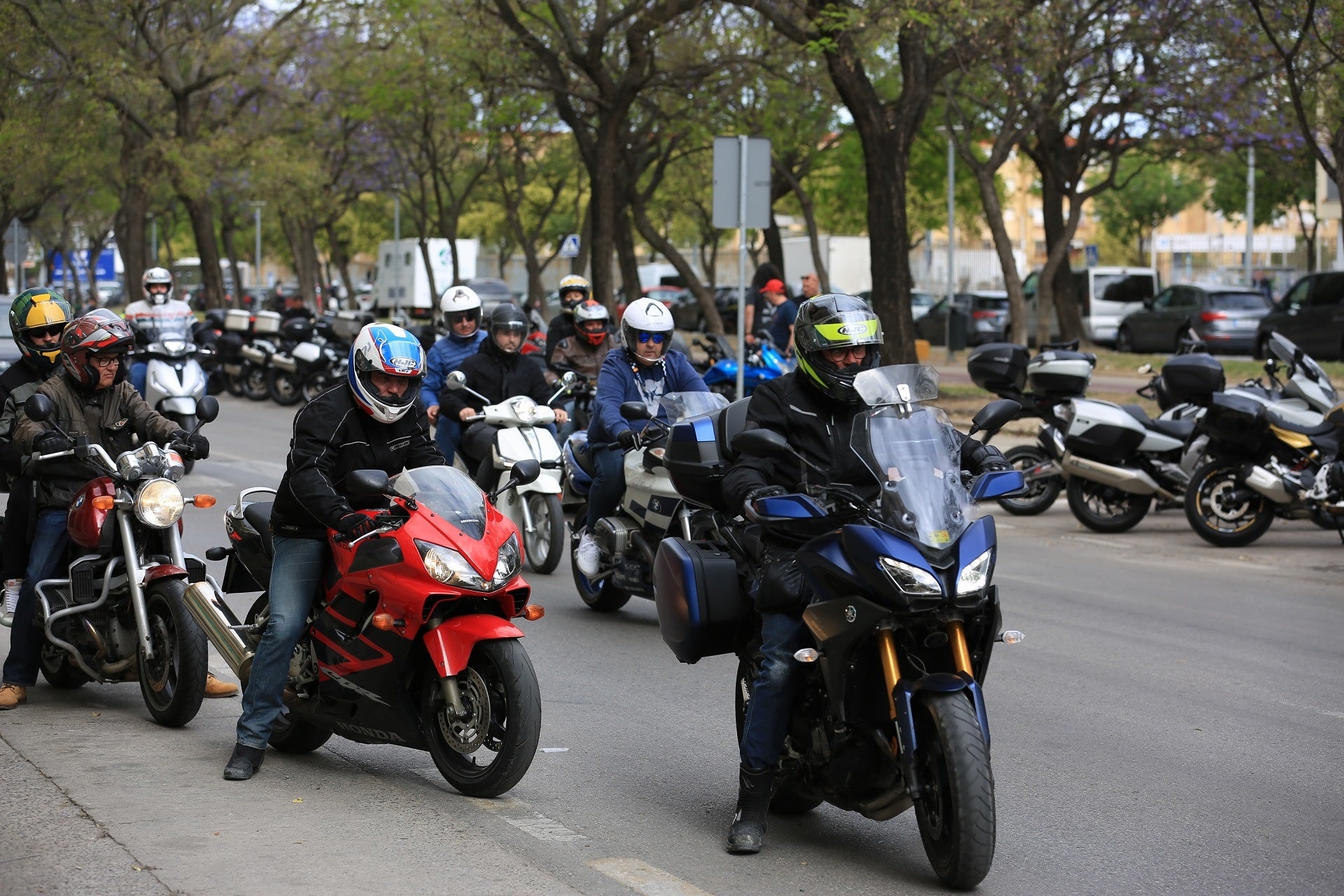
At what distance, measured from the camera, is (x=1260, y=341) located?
1265 inches

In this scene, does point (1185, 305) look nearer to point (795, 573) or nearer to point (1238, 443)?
point (1238, 443)

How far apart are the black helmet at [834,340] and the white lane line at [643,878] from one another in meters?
1.56

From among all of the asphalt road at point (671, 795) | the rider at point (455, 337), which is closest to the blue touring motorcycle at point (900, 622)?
the asphalt road at point (671, 795)

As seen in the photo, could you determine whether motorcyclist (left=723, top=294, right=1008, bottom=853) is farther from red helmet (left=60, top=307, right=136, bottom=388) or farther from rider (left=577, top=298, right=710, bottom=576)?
rider (left=577, top=298, right=710, bottom=576)

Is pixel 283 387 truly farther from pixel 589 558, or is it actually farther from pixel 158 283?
pixel 589 558

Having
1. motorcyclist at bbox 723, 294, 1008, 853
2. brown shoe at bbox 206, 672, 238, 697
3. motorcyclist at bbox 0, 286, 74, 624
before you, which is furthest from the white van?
motorcyclist at bbox 723, 294, 1008, 853

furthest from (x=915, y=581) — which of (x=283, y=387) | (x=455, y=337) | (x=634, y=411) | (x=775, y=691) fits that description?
(x=283, y=387)

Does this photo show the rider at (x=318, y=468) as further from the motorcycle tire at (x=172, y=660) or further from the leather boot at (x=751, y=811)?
the leather boot at (x=751, y=811)

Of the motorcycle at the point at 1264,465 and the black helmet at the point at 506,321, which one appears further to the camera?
the motorcycle at the point at 1264,465

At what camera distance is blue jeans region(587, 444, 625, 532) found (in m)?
9.52

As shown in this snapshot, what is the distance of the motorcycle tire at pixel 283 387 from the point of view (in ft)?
86.2

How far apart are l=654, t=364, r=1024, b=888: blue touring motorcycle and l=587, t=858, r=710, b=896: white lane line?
527 mm

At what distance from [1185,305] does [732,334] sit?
1764 cm

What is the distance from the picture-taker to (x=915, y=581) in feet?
15.0
